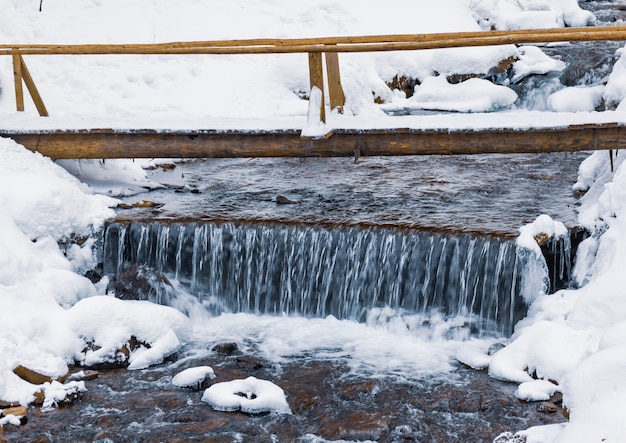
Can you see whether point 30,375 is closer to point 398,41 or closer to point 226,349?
point 226,349

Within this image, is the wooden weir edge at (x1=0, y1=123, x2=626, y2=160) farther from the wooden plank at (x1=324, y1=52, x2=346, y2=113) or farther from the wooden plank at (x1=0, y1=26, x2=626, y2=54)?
the wooden plank at (x1=0, y1=26, x2=626, y2=54)

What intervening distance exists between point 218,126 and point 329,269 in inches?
81.4

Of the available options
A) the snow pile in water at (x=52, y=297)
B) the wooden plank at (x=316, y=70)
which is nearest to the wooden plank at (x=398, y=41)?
the wooden plank at (x=316, y=70)

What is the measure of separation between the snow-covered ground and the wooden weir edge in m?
0.13

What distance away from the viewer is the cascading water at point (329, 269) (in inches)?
317

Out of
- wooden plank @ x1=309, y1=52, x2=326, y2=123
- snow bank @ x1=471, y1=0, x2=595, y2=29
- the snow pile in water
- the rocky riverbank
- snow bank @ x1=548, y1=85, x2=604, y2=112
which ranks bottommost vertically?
the rocky riverbank

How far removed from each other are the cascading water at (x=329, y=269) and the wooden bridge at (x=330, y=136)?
941mm

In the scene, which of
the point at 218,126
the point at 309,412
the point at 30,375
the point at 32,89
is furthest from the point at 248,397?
the point at 32,89

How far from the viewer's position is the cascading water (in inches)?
317

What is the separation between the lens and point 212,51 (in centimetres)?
902

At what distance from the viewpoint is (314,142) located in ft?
29.6

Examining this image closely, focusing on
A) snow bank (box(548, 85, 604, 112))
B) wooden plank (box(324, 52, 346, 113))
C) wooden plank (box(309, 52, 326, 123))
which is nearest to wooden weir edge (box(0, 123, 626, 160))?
wooden plank (box(309, 52, 326, 123))

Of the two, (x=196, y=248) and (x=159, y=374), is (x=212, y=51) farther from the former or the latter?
(x=159, y=374)

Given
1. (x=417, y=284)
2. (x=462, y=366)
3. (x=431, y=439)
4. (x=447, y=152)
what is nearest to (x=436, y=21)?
(x=447, y=152)
